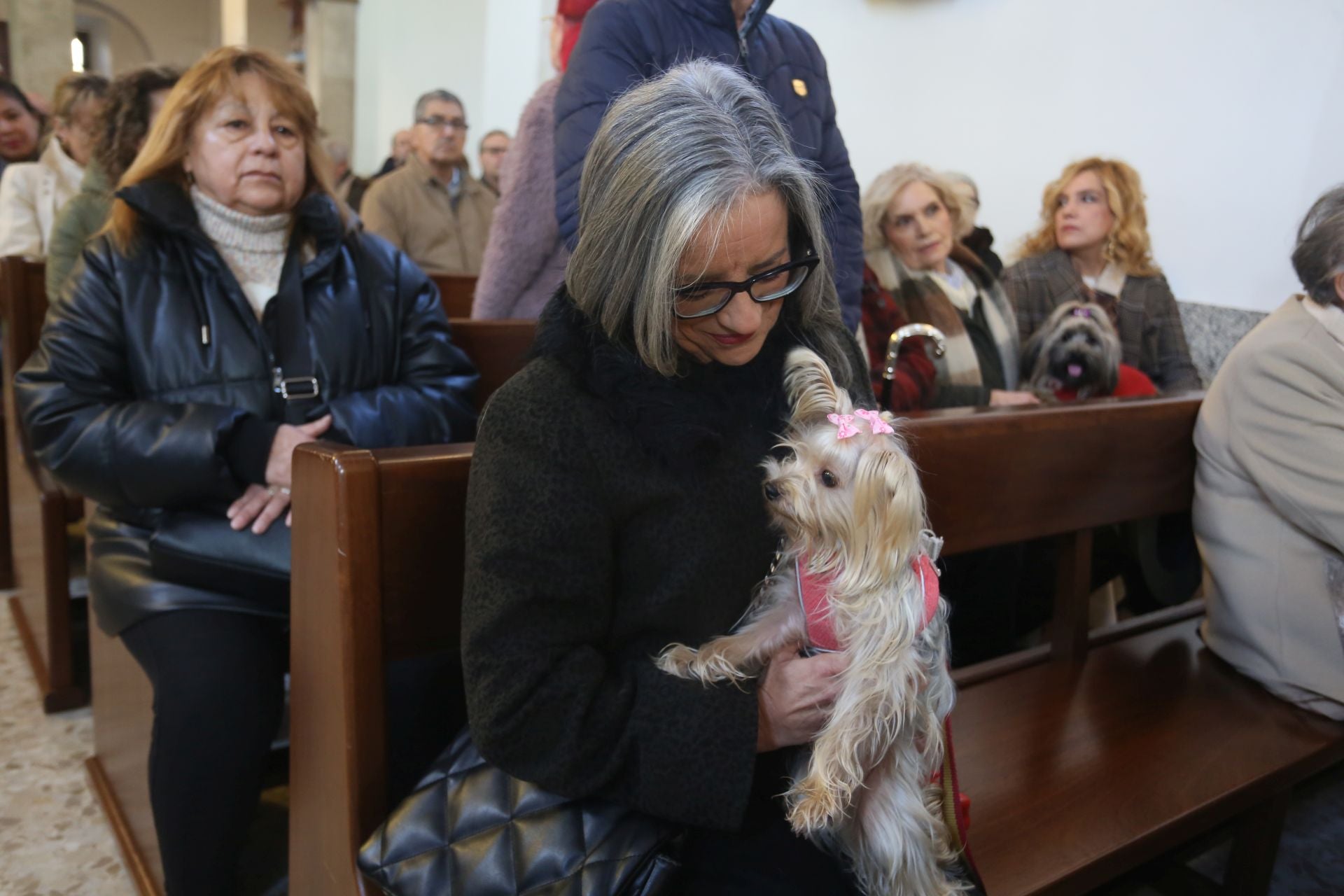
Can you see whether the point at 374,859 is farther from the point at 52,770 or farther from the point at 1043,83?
the point at 1043,83

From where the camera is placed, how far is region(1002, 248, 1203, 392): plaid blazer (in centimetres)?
430

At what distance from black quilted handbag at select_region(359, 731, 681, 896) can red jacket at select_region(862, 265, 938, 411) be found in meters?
1.94

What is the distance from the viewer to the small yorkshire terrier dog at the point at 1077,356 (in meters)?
3.83

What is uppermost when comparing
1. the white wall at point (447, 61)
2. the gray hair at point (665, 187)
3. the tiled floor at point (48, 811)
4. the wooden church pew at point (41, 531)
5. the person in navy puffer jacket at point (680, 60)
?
the white wall at point (447, 61)

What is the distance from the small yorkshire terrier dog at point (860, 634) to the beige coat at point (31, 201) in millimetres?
4331

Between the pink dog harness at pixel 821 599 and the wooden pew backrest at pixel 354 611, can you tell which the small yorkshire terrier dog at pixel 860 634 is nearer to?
the pink dog harness at pixel 821 599

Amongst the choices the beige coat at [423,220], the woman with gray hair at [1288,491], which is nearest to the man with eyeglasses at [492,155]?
the beige coat at [423,220]

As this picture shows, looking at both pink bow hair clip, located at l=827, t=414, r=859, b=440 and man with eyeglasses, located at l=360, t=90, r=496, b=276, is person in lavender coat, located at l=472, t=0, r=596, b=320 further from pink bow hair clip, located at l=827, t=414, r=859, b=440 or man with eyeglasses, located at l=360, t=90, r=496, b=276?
man with eyeglasses, located at l=360, t=90, r=496, b=276

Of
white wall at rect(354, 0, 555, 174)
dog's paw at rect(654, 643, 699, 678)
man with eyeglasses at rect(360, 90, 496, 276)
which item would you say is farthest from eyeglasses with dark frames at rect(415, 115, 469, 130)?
dog's paw at rect(654, 643, 699, 678)

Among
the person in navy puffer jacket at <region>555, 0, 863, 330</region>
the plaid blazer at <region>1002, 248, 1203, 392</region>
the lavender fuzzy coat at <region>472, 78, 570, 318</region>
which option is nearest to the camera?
the person in navy puffer jacket at <region>555, 0, 863, 330</region>

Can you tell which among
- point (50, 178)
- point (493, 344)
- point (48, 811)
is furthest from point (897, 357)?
point (50, 178)

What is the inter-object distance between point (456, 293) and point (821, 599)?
317cm

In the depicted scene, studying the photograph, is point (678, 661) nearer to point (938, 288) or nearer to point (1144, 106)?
point (938, 288)

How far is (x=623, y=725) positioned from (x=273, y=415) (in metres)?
Answer: 1.36
